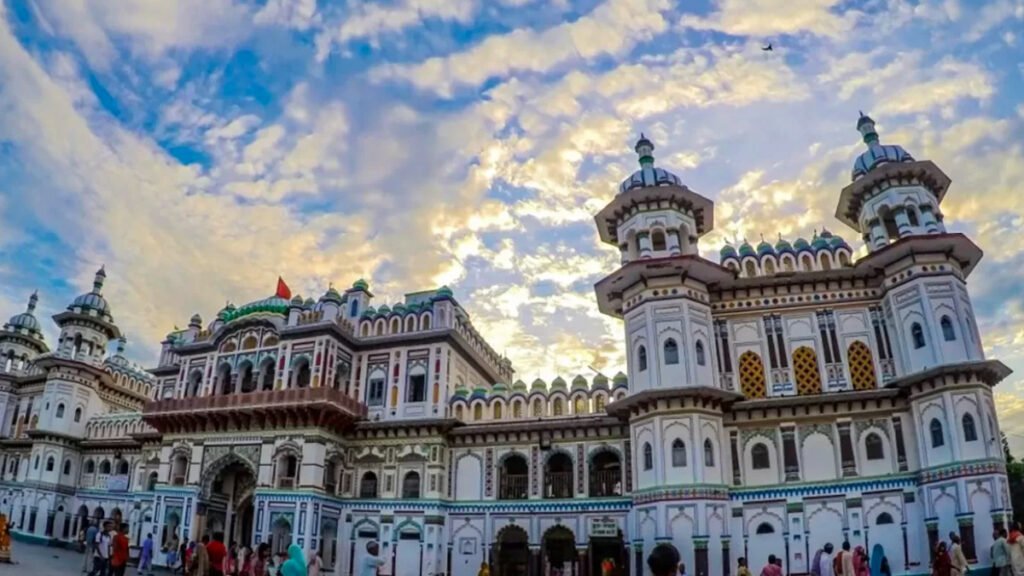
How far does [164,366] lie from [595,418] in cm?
2253

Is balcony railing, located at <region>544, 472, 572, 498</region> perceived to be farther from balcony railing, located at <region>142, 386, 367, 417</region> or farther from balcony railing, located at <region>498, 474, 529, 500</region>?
balcony railing, located at <region>142, 386, 367, 417</region>

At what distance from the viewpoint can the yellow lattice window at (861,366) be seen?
23438 millimetres

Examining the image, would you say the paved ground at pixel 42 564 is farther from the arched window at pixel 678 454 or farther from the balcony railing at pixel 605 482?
the arched window at pixel 678 454

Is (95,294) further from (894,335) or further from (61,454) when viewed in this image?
(894,335)

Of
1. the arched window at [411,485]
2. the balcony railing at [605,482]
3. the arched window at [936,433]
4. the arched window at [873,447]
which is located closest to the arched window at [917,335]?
the arched window at [936,433]

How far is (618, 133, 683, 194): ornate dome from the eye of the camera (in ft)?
89.1

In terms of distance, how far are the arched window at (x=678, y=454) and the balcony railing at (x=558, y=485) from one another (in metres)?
5.61

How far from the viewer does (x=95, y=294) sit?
43312 mm

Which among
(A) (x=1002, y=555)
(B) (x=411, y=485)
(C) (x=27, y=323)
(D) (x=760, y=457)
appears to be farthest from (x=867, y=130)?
(C) (x=27, y=323)

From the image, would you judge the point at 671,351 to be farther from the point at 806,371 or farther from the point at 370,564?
the point at 370,564

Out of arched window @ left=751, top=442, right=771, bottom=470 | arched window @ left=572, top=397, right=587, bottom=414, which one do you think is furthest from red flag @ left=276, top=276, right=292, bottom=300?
arched window @ left=751, top=442, right=771, bottom=470

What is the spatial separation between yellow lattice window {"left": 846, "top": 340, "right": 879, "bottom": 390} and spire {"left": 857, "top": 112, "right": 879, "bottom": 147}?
7956 millimetres

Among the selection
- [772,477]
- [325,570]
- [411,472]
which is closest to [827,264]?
[772,477]

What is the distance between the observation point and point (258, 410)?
2842 cm
